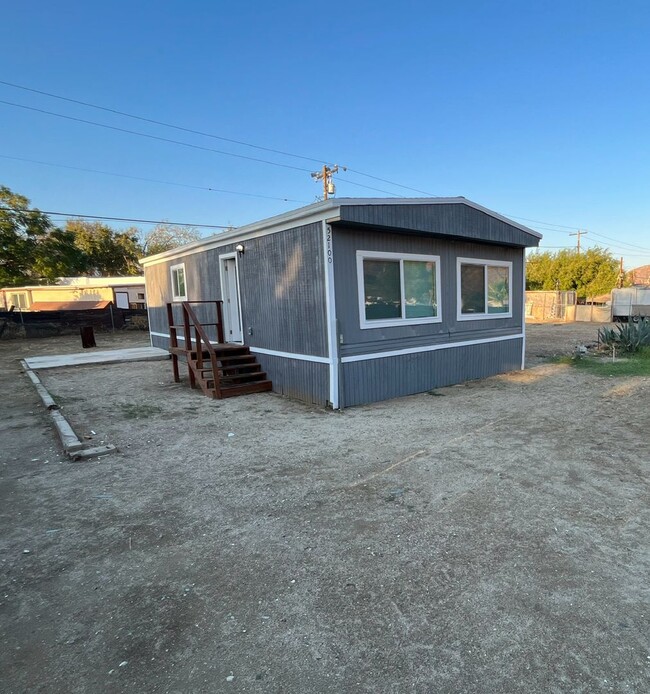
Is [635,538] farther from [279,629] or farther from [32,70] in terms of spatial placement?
[32,70]

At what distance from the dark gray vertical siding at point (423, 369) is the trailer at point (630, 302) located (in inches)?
680

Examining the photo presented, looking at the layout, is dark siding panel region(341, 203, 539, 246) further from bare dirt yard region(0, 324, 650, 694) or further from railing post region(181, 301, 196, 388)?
railing post region(181, 301, 196, 388)

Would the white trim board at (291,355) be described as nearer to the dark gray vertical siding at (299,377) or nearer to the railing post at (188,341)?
the dark gray vertical siding at (299,377)

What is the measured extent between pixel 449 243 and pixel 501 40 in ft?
25.8

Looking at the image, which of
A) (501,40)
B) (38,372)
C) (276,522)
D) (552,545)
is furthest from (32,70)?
(552,545)

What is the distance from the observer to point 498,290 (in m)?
8.80

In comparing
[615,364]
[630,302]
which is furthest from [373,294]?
[630,302]

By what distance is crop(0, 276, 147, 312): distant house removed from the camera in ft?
92.4

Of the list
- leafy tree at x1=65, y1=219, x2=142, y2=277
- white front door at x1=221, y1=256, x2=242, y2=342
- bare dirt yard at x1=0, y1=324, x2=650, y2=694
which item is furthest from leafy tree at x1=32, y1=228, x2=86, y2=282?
bare dirt yard at x1=0, y1=324, x2=650, y2=694

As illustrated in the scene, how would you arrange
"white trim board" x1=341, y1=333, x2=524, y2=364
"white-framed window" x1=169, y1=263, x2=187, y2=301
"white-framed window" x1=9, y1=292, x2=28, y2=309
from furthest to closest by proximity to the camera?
"white-framed window" x1=9, y1=292, x2=28, y2=309 → "white-framed window" x1=169, y1=263, x2=187, y2=301 → "white trim board" x1=341, y1=333, x2=524, y2=364

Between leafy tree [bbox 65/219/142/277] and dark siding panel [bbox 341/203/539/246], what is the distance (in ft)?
113

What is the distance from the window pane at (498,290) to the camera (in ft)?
28.1

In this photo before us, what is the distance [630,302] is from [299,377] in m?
22.6

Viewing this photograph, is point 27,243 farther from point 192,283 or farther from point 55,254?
point 192,283
